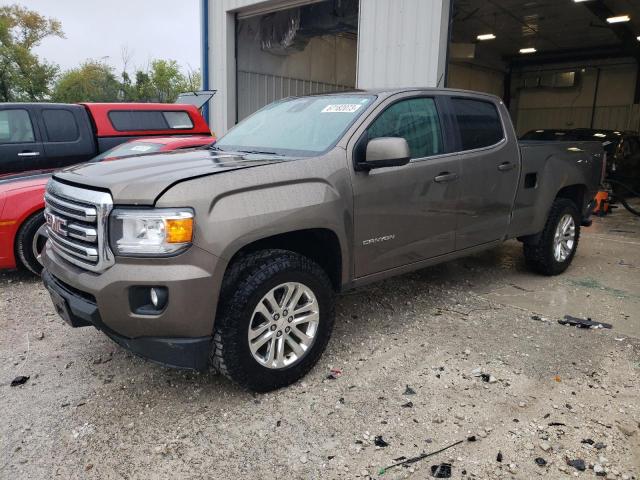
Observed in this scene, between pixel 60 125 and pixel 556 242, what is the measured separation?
657 centimetres

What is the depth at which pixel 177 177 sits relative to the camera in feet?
8.77

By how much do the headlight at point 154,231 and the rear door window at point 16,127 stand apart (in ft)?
18.1

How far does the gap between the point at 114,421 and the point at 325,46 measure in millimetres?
13008

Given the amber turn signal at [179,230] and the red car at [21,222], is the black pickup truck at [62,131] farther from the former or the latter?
the amber turn signal at [179,230]

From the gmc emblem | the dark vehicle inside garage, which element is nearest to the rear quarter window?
the gmc emblem

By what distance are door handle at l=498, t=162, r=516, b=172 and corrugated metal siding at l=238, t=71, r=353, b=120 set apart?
7.15m

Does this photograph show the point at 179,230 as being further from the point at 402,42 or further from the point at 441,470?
the point at 402,42

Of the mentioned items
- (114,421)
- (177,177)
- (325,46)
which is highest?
(325,46)

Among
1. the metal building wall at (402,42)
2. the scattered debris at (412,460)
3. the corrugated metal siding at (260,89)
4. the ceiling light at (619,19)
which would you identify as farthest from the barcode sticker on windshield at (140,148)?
the ceiling light at (619,19)

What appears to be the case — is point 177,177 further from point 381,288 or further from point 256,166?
point 381,288

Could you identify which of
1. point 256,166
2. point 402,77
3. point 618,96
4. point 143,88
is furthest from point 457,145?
point 143,88

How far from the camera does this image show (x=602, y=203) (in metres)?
8.90

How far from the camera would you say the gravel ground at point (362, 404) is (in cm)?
247

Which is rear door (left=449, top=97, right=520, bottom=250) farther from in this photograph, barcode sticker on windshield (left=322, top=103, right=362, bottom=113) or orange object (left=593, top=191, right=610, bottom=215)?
orange object (left=593, top=191, right=610, bottom=215)
